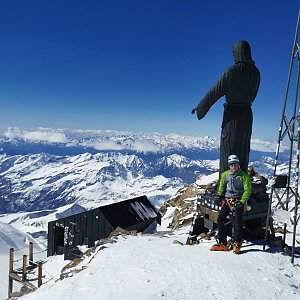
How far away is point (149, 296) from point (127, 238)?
6041 mm

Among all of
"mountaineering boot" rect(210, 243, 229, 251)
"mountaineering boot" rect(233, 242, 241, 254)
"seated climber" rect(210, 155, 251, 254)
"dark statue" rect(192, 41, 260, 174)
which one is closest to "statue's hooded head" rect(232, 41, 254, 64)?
"dark statue" rect(192, 41, 260, 174)

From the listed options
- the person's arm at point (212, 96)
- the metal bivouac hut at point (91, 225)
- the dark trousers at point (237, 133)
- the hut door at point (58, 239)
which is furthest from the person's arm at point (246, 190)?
the hut door at point (58, 239)

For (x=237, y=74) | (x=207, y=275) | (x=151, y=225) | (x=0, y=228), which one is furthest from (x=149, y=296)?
(x=0, y=228)

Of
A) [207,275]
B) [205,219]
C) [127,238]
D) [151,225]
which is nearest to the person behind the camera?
[207,275]

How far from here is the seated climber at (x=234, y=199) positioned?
8.91 meters

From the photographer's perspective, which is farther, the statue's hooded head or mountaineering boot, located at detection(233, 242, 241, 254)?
the statue's hooded head

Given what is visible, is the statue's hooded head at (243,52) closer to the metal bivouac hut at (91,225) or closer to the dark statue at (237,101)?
the dark statue at (237,101)

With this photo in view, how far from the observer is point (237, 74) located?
991cm

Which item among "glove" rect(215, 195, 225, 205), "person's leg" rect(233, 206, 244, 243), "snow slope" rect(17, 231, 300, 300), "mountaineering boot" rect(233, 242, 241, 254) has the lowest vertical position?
"snow slope" rect(17, 231, 300, 300)

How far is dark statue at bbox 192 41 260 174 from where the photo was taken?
9.98m

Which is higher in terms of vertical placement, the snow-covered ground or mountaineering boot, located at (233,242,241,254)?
mountaineering boot, located at (233,242,241,254)

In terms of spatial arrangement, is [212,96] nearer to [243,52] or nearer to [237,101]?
[237,101]

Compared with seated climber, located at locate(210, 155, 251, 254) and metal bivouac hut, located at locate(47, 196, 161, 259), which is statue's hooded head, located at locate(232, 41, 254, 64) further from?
metal bivouac hut, located at locate(47, 196, 161, 259)

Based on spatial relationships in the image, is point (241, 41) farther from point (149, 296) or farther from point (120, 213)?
point (120, 213)
